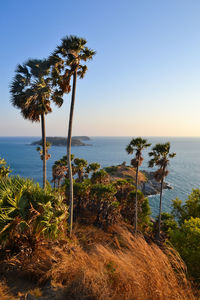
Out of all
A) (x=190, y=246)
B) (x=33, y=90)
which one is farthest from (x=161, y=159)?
(x=33, y=90)

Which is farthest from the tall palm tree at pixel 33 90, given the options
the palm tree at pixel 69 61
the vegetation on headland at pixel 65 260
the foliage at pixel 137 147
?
the foliage at pixel 137 147

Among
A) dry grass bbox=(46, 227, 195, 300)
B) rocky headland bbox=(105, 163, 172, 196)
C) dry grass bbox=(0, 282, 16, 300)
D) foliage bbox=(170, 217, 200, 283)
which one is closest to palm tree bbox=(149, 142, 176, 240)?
foliage bbox=(170, 217, 200, 283)

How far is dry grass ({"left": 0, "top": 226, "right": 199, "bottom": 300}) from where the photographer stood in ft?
16.2

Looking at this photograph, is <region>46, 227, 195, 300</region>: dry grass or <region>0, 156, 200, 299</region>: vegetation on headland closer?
<region>46, 227, 195, 300</region>: dry grass

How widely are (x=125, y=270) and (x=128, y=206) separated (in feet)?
91.0

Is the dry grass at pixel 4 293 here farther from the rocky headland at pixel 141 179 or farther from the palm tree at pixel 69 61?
the rocky headland at pixel 141 179

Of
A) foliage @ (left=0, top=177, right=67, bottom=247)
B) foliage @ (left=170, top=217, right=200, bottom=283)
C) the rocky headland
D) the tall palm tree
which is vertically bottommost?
the rocky headland

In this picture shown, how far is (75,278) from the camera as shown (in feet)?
18.5

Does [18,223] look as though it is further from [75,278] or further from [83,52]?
[83,52]

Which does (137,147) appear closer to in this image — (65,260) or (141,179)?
(65,260)

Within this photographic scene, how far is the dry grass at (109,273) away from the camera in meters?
4.93

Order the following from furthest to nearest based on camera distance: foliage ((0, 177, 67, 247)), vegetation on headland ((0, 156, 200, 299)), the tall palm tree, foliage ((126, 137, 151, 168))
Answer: foliage ((126, 137, 151, 168)) < the tall palm tree < foliage ((0, 177, 67, 247)) < vegetation on headland ((0, 156, 200, 299))

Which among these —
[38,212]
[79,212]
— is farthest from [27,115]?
[79,212]

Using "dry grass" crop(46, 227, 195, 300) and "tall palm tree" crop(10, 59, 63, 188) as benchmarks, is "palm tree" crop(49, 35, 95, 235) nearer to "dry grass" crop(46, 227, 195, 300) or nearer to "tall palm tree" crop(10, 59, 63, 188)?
"tall palm tree" crop(10, 59, 63, 188)
